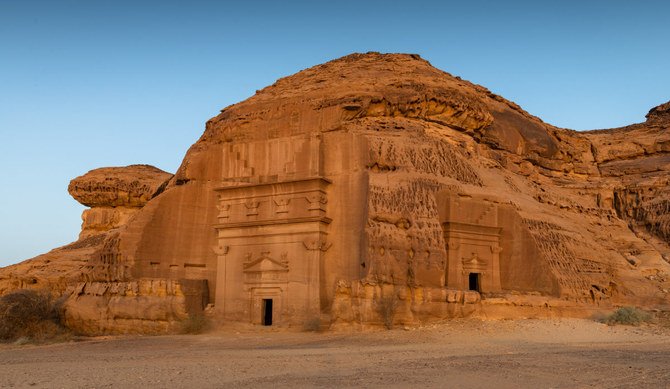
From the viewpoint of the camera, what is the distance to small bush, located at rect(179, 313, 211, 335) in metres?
23.3

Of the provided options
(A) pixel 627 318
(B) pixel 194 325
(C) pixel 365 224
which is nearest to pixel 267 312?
(B) pixel 194 325

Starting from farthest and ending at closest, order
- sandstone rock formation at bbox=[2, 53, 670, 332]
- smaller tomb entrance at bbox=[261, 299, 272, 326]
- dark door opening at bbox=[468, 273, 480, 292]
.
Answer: dark door opening at bbox=[468, 273, 480, 292] → smaller tomb entrance at bbox=[261, 299, 272, 326] → sandstone rock formation at bbox=[2, 53, 670, 332]

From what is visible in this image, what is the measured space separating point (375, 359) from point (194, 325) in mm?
11156

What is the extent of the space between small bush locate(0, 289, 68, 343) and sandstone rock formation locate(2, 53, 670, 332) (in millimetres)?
873

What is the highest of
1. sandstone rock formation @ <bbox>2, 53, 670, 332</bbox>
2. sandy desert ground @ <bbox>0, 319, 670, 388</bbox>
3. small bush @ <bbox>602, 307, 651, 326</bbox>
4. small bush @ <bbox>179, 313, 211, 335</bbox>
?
sandstone rock formation @ <bbox>2, 53, 670, 332</bbox>

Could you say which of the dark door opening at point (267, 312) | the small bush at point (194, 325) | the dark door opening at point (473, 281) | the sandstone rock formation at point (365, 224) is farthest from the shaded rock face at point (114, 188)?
the dark door opening at point (473, 281)

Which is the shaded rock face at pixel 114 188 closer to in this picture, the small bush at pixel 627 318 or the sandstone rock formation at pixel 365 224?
the sandstone rock formation at pixel 365 224

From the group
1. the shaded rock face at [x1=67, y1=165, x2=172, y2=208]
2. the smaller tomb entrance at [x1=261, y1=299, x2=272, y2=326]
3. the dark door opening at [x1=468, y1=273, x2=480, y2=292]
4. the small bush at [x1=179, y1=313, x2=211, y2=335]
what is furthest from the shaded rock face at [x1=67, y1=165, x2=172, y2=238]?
the dark door opening at [x1=468, y1=273, x2=480, y2=292]

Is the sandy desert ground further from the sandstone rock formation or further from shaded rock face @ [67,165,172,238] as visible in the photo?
shaded rock face @ [67,165,172,238]

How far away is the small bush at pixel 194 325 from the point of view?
23.3m

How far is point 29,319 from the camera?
83.0 feet

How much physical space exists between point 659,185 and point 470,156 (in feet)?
49.3

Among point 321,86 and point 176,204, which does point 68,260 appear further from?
point 321,86

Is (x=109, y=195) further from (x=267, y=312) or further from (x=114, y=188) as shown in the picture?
(x=267, y=312)
